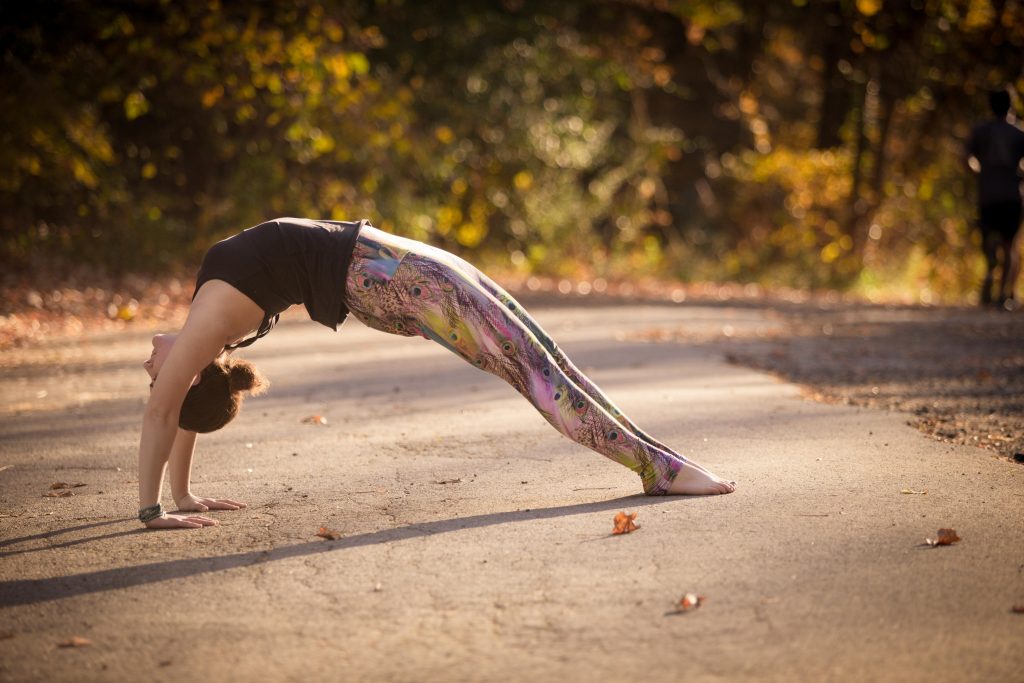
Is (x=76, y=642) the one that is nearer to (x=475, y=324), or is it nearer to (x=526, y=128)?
(x=475, y=324)

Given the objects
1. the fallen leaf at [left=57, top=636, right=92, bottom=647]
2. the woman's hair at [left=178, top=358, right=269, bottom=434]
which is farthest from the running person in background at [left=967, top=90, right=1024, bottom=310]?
the fallen leaf at [left=57, top=636, right=92, bottom=647]

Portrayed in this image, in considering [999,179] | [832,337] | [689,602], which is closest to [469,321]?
[689,602]

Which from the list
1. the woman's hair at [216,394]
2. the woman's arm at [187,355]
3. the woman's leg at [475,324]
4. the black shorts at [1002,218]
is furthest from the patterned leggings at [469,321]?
the black shorts at [1002,218]

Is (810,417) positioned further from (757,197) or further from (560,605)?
(757,197)

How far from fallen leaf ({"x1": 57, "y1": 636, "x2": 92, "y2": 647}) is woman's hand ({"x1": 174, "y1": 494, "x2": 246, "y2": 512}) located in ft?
4.84

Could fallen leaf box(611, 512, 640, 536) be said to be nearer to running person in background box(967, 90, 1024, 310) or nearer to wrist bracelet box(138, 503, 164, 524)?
wrist bracelet box(138, 503, 164, 524)

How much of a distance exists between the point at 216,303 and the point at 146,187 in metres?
13.6

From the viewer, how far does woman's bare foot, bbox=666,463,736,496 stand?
508 centimetres

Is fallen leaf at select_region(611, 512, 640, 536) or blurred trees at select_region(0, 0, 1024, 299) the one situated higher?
blurred trees at select_region(0, 0, 1024, 299)

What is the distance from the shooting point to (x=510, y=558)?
14.0ft

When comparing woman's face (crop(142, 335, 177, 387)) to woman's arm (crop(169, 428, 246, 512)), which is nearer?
woman's face (crop(142, 335, 177, 387))

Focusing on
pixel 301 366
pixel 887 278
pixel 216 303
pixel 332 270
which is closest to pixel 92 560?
pixel 216 303

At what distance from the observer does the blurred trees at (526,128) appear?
52.0ft

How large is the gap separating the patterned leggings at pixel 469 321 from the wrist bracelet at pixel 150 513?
1093 mm
